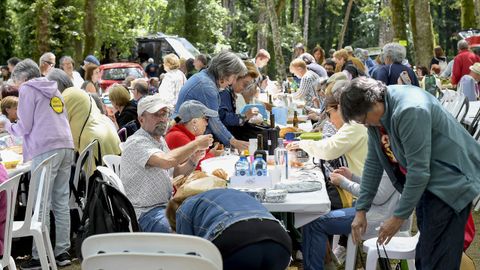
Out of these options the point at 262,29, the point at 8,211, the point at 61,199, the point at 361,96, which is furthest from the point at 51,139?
the point at 262,29

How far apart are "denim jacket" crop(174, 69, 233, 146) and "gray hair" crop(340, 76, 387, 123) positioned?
343cm

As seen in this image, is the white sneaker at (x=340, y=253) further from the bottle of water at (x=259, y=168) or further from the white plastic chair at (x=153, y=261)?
the white plastic chair at (x=153, y=261)

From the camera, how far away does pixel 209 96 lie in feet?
25.6

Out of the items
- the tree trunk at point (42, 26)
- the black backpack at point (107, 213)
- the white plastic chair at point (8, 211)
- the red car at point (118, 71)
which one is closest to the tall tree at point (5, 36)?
the tree trunk at point (42, 26)

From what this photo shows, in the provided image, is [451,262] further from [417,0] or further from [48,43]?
[48,43]

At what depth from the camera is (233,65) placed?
7840 millimetres

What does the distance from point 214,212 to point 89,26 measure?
2487cm

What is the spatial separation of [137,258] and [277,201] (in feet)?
6.62

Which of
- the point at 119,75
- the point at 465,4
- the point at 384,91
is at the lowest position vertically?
the point at 119,75

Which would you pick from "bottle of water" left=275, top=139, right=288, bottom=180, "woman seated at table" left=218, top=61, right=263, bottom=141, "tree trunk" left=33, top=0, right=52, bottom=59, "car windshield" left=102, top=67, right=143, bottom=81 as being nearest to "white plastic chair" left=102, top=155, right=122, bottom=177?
"bottle of water" left=275, top=139, right=288, bottom=180

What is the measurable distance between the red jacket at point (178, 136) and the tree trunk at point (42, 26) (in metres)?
20.7

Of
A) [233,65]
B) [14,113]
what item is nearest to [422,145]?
[233,65]

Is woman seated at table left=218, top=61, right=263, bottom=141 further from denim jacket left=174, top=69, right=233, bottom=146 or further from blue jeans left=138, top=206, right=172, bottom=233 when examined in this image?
blue jeans left=138, top=206, right=172, bottom=233

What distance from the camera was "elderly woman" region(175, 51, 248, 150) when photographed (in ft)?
25.6
